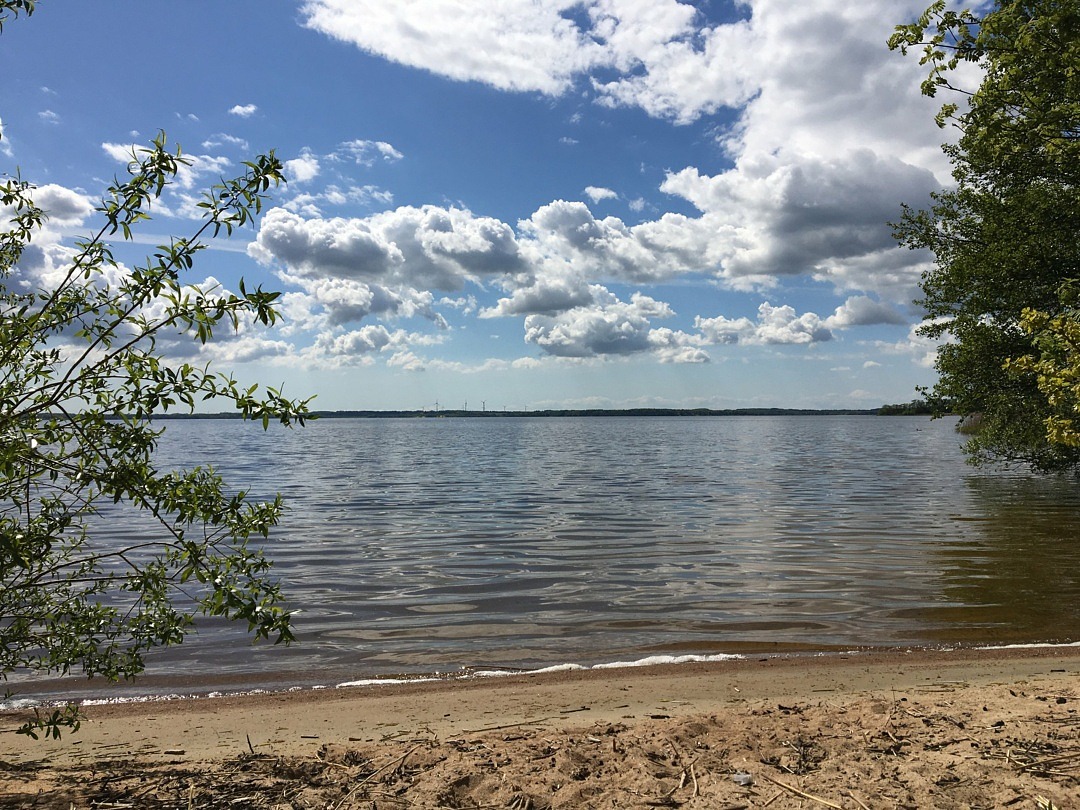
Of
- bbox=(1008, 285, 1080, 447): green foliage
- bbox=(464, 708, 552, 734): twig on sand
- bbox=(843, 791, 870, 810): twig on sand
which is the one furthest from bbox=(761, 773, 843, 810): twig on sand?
bbox=(1008, 285, 1080, 447): green foliage

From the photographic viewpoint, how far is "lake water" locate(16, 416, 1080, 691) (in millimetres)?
11168

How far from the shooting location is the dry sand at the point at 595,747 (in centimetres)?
490

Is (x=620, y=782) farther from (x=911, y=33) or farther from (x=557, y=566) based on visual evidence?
(x=557, y=566)

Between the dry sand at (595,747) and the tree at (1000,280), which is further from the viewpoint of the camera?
the tree at (1000,280)

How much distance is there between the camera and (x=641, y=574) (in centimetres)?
1611

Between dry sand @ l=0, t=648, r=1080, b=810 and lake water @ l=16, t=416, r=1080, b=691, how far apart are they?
212 centimetres

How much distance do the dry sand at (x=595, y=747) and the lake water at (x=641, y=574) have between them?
2115 millimetres

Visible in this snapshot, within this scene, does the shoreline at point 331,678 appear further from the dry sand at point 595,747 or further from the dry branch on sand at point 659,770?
the dry branch on sand at point 659,770

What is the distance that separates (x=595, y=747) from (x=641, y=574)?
10.4 meters

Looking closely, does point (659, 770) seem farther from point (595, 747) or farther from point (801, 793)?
point (801, 793)

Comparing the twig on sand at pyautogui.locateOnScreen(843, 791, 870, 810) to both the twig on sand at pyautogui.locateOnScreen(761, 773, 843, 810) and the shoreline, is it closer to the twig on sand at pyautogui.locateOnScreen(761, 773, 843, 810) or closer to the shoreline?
the twig on sand at pyautogui.locateOnScreen(761, 773, 843, 810)

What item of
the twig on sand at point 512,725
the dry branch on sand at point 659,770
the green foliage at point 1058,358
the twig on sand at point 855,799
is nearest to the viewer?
the twig on sand at point 855,799

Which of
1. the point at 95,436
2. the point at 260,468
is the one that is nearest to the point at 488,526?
the point at 95,436

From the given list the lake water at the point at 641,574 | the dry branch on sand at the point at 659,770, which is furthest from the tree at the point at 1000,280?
the dry branch on sand at the point at 659,770
